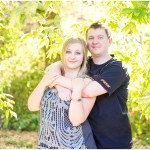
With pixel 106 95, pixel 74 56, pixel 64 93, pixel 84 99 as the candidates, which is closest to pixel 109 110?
pixel 106 95

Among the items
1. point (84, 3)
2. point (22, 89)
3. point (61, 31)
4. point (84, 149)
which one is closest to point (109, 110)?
point (84, 149)

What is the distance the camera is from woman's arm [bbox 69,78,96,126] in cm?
238

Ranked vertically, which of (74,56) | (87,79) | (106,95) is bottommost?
(106,95)

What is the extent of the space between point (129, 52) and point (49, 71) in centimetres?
157

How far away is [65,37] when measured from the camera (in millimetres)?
3730

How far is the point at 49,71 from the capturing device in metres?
2.65

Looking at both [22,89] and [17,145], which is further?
[22,89]

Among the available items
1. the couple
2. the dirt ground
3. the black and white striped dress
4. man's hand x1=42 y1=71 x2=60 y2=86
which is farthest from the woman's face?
the dirt ground

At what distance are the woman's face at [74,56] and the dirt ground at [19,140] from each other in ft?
11.9

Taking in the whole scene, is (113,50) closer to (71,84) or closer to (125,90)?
(125,90)

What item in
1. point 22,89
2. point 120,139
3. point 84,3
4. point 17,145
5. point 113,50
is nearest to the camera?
point 120,139

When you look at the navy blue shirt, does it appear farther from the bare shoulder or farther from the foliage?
the foliage

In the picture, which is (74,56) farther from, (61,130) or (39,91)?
(61,130)

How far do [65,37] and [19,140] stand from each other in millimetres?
3195
